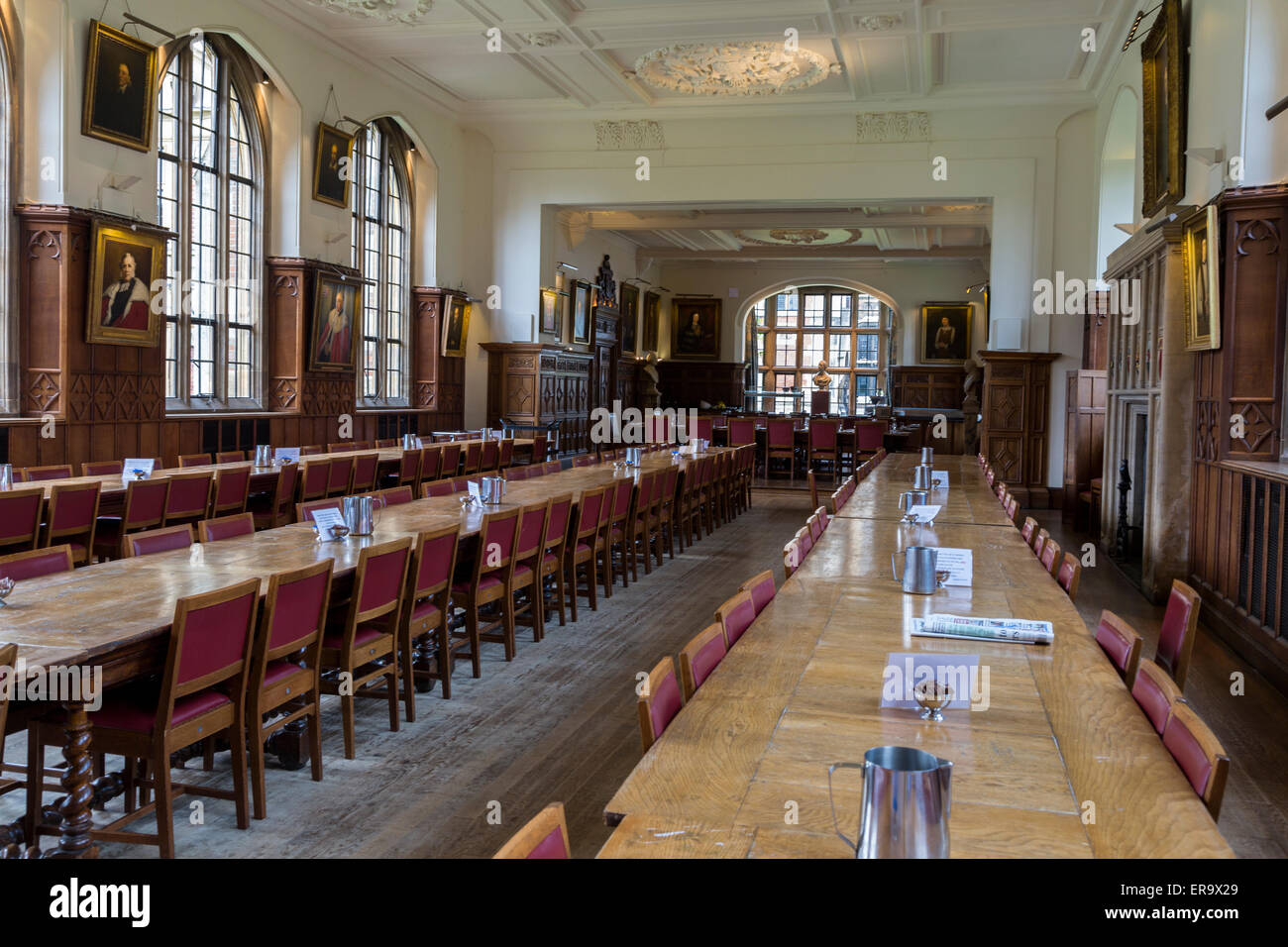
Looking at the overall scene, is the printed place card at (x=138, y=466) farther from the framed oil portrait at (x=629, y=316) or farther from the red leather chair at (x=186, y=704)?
the framed oil portrait at (x=629, y=316)

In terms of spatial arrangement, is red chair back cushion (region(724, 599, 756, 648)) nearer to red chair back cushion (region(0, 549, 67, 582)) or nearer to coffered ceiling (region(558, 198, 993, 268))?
red chair back cushion (region(0, 549, 67, 582))

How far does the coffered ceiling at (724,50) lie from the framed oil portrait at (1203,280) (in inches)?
187

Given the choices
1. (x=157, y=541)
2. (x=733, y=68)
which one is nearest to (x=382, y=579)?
(x=157, y=541)

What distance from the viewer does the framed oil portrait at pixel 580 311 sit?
61.5 feet

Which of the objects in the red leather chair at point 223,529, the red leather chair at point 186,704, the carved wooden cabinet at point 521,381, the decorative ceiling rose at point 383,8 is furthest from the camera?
the carved wooden cabinet at point 521,381

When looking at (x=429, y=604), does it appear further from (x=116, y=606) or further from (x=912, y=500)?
(x=912, y=500)

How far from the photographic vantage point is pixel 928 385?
24.2 m

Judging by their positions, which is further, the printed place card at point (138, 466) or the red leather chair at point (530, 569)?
the printed place card at point (138, 466)

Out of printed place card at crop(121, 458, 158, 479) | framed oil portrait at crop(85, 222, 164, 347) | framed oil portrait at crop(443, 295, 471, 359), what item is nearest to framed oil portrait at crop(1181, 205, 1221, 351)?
printed place card at crop(121, 458, 158, 479)

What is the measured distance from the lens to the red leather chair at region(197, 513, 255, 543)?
15.5ft

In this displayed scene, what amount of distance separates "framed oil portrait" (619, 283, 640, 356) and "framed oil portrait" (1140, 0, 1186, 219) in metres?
13.6

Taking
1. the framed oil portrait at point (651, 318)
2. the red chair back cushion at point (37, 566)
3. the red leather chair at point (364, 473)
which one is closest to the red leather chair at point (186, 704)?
the red chair back cushion at point (37, 566)

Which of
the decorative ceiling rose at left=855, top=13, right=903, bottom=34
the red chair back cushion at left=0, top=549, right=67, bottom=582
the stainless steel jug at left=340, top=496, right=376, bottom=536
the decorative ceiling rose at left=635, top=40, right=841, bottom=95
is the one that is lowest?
the red chair back cushion at left=0, top=549, right=67, bottom=582
